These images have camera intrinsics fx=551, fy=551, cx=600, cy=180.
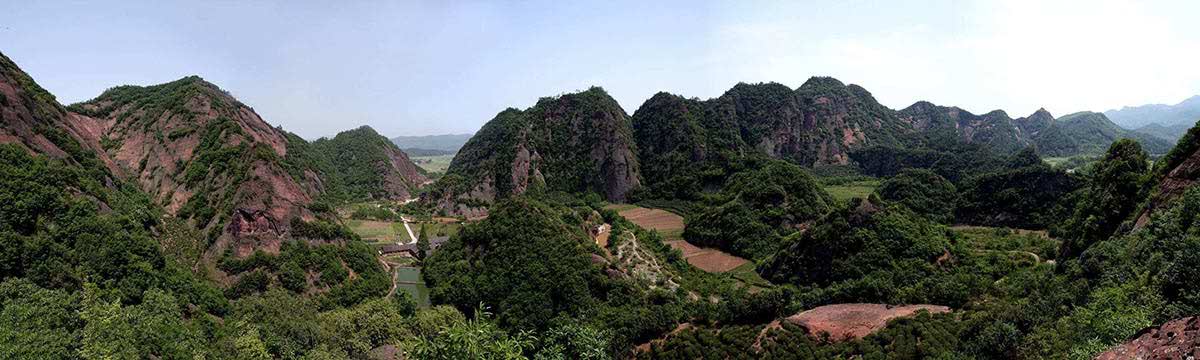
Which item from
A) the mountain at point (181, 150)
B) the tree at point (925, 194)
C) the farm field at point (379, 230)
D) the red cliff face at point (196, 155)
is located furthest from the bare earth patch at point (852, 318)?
the farm field at point (379, 230)

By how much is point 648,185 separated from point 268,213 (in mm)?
100464

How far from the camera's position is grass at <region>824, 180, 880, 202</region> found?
451 ft

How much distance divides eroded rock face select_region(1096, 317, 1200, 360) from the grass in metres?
121

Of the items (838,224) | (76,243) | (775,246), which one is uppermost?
(76,243)

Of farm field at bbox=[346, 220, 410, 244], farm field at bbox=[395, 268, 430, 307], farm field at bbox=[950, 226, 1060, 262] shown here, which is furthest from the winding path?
farm field at bbox=[950, 226, 1060, 262]

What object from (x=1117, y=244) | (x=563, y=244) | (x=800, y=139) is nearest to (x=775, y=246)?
(x=563, y=244)

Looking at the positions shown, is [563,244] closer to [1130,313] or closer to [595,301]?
[595,301]

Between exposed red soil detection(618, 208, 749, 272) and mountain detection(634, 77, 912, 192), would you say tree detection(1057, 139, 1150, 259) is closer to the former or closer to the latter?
exposed red soil detection(618, 208, 749, 272)

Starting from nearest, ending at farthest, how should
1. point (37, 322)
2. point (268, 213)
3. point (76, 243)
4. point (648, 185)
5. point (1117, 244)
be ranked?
point (1117, 244)
point (37, 322)
point (76, 243)
point (268, 213)
point (648, 185)

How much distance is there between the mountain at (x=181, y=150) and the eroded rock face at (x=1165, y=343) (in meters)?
73.0

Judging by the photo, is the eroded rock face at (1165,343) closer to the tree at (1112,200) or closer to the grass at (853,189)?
the tree at (1112,200)

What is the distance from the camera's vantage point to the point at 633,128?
575ft

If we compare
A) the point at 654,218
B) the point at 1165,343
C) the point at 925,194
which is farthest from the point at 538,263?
the point at 925,194

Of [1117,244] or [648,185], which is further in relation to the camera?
[648,185]
